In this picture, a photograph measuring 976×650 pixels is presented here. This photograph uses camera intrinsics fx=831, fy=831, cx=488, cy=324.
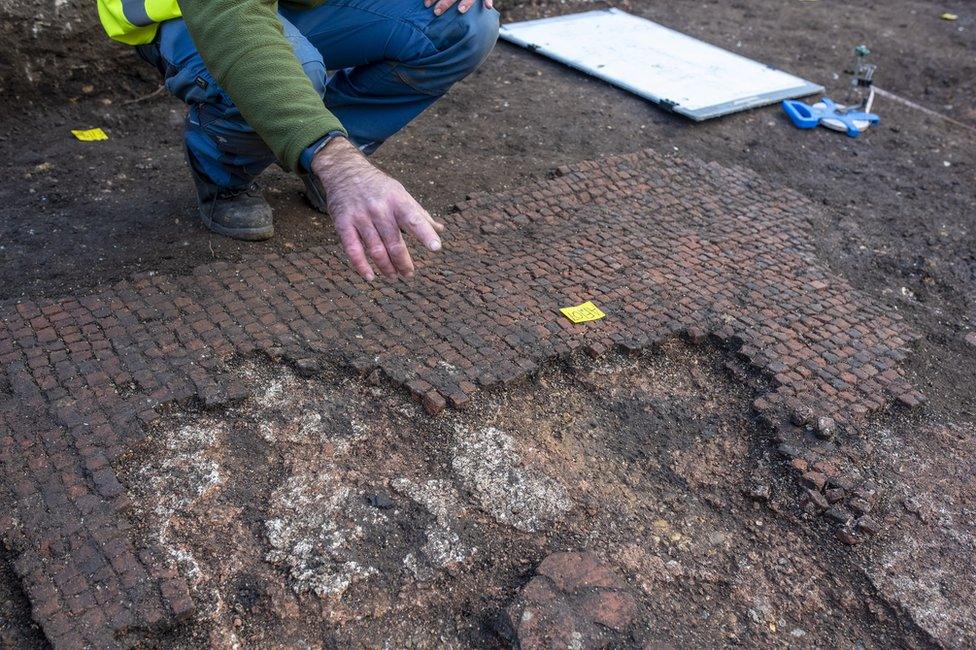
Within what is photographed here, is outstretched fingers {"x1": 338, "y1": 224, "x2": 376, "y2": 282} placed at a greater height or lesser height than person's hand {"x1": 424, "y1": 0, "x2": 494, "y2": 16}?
lesser

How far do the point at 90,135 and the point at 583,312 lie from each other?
8.82 feet

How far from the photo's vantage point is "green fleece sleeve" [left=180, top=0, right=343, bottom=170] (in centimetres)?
215

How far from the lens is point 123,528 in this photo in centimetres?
224

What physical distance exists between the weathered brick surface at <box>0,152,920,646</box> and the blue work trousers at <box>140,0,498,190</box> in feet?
1.57

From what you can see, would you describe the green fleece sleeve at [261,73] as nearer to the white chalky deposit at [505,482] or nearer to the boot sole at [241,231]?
the white chalky deposit at [505,482]

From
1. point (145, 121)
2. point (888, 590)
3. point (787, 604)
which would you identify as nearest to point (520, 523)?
point (787, 604)

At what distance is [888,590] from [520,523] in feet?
3.63

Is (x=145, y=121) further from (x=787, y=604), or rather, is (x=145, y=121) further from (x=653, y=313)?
(x=787, y=604)

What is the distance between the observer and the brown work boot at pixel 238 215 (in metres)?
3.44

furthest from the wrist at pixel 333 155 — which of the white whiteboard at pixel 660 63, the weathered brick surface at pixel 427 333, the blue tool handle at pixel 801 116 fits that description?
the blue tool handle at pixel 801 116

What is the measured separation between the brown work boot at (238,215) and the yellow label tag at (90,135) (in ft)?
3.55

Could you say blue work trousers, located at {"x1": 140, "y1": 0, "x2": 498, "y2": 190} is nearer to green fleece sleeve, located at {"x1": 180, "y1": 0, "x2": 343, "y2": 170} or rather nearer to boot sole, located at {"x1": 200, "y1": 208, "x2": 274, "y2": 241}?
boot sole, located at {"x1": 200, "y1": 208, "x2": 274, "y2": 241}

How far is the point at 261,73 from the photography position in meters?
2.21

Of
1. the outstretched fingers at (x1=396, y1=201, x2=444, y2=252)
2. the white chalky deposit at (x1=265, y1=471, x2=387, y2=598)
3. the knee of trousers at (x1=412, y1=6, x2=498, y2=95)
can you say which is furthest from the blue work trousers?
the white chalky deposit at (x1=265, y1=471, x2=387, y2=598)
